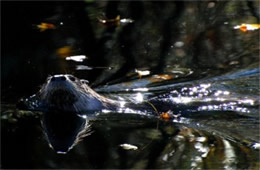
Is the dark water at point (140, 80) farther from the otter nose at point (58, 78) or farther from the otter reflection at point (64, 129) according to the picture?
the otter nose at point (58, 78)

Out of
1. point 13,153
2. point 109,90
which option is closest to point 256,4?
point 109,90

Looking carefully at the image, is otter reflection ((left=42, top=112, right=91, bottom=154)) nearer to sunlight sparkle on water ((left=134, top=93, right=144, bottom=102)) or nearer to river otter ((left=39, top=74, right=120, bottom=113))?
river otter ((left=39, top=74, right=120, bottom=113))

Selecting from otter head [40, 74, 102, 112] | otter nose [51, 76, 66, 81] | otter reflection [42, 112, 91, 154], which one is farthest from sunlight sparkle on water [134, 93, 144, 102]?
otter nose [51, 76, 66, 81]

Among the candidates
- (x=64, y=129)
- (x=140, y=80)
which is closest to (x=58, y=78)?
(x=64, y=129)

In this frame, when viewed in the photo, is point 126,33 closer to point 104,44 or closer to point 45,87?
point 104,44

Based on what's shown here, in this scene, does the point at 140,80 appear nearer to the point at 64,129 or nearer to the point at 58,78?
the point at 58,78

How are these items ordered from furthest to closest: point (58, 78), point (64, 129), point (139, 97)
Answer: point (139, 97) → point (58, 78) → point (64, 129)

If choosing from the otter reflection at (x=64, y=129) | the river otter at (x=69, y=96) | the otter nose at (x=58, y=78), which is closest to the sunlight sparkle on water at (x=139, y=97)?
the river otter at (x=69, y=96)
